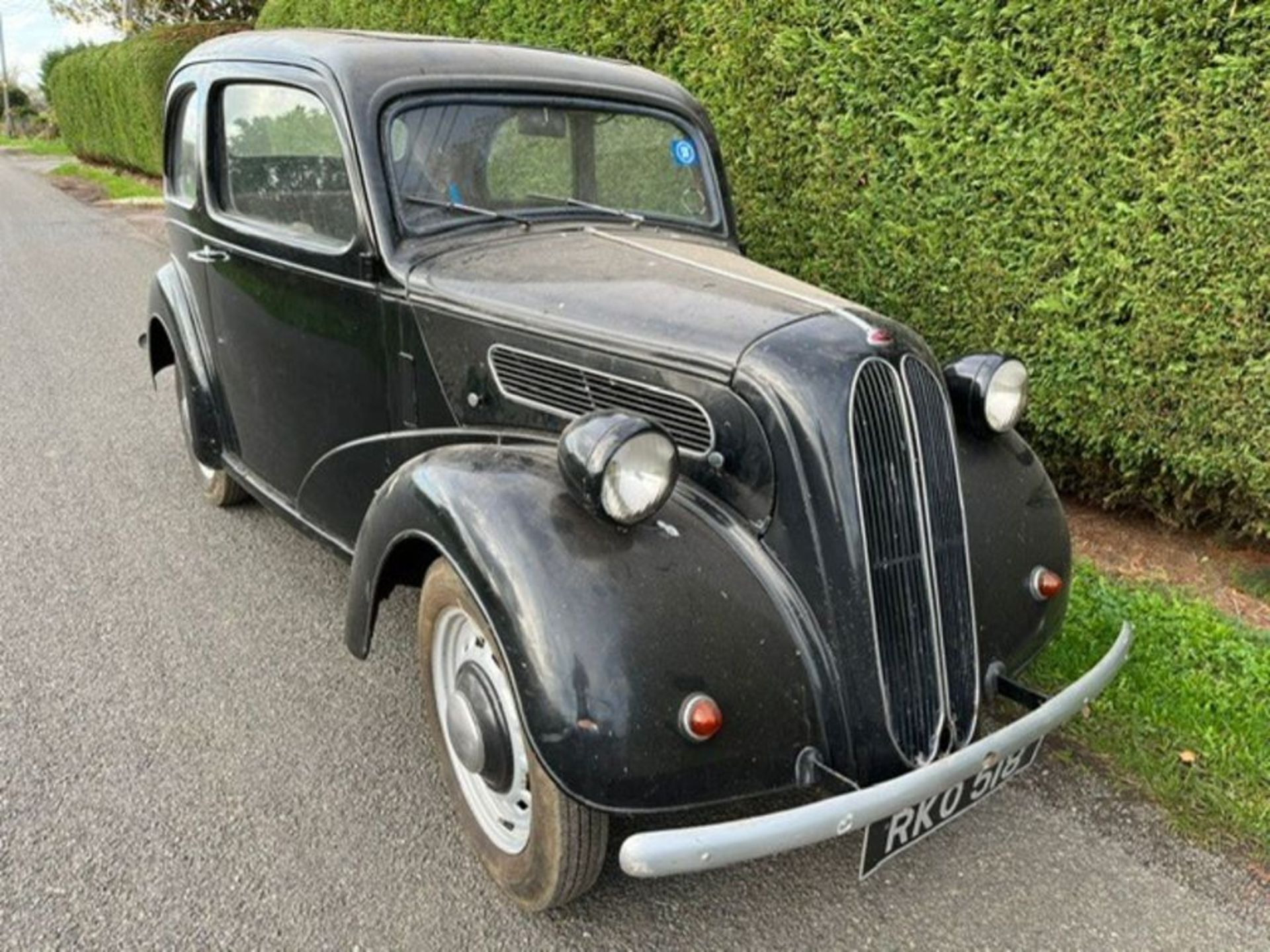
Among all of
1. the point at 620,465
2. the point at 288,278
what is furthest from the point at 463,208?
the point at 620,465

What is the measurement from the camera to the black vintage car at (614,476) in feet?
6.48

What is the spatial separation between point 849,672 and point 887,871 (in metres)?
0.65

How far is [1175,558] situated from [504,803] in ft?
10.1

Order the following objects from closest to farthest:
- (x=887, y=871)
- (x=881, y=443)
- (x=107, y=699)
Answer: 1. (x=881, y=443)
2. (x=887, y=871)
3. (x=107, y=699)

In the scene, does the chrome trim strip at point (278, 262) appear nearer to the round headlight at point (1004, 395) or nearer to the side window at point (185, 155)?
the side window at point (185, 155)

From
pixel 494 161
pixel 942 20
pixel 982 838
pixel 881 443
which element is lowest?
pixel 982 838

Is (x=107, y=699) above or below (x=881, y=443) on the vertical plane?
below

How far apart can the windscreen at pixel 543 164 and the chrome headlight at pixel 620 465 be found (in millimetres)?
1160

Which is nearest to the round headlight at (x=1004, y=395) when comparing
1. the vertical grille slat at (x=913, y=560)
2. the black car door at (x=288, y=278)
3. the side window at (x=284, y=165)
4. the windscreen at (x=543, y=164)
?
the vertical grille slat at (x=913, y=560)

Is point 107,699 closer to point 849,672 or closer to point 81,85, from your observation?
point 849,672

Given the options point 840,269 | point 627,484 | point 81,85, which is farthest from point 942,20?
point 81,85

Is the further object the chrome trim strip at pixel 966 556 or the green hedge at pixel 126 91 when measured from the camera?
the green hedge at pixel 126 91

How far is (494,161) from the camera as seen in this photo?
304cm

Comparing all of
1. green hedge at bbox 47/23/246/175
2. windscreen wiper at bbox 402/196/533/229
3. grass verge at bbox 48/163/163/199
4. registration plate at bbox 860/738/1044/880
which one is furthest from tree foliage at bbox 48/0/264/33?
registration plate at bbox 860/738/1044/880
